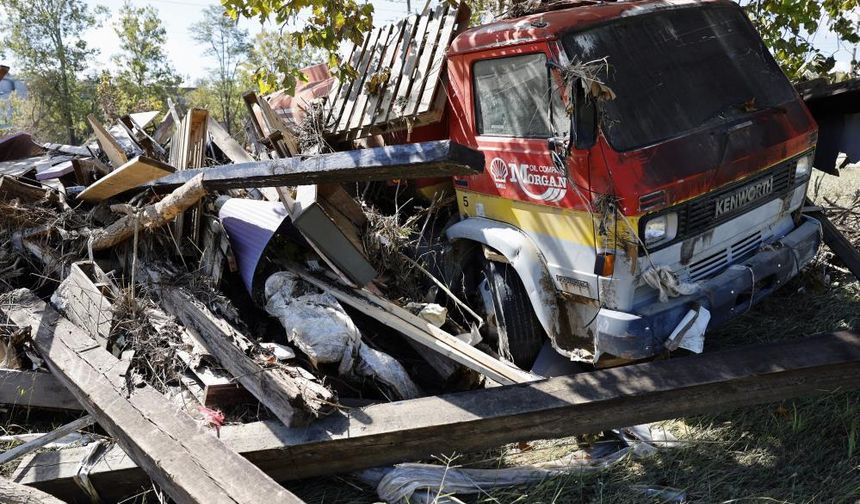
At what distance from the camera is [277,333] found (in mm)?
4691

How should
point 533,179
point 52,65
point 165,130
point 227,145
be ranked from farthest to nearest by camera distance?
point 52,65
point 165,130
point 227,145
point 533,179

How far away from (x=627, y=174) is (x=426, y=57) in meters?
2.14

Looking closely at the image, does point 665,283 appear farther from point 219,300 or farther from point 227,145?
point 227,145

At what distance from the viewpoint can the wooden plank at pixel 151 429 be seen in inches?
113

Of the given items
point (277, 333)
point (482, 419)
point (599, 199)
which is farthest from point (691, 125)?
point (277, 333)

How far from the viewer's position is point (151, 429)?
3332 mm

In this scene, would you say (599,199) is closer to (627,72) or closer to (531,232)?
(531,232)

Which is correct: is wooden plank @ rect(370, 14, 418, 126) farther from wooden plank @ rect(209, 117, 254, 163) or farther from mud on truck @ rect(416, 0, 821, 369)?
wooden plank @ rect(209, 117, 254, 163)

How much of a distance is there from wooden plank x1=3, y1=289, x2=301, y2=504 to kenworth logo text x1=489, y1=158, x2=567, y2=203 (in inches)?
91.3

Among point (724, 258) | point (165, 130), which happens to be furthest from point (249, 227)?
point (724, 258)

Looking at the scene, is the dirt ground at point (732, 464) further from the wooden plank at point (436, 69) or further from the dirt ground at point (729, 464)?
the wooden plank at point (436, 69)

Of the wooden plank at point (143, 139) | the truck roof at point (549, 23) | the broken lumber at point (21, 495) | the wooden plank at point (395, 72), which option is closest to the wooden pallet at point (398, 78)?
the wooden plank at point (395, 72)

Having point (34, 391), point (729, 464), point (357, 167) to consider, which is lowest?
point (729, 464)

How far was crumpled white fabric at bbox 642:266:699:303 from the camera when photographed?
12.3 ft
